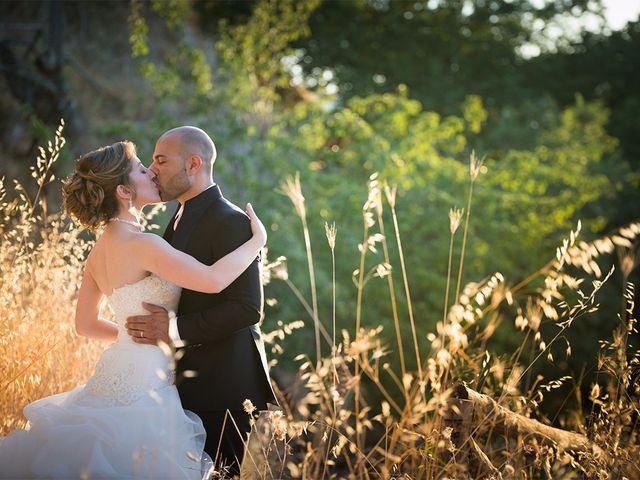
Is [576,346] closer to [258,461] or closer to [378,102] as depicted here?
[378,102]

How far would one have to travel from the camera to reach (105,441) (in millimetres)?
2854

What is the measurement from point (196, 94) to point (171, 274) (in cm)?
A: 810

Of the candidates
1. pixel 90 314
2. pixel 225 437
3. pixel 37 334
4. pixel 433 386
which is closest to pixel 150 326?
pixel 90 314

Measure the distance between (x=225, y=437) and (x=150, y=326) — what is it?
1.74ft

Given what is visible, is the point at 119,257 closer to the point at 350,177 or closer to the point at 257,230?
the point at 257,230

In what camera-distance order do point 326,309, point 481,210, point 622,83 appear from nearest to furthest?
point 326,309 → point 481,210 → point 622,83

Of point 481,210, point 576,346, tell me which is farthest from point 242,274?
point 576,346

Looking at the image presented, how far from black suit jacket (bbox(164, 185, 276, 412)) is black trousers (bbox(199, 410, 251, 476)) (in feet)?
0.12

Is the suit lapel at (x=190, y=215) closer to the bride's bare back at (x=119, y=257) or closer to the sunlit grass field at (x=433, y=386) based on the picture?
the bride's bare back at (x=119, y=257)

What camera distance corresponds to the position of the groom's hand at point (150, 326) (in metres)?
3.14

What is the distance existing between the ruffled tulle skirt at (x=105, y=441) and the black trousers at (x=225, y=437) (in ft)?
0.27

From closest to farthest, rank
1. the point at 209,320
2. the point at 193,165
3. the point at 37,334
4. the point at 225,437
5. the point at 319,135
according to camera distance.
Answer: the point at 209,320 < the point at 225,437 < the point at 193,165 < the point at 37,334 < the point at 319,135

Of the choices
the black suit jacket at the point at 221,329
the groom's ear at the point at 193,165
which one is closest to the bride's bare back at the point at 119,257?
the black suit jacket at the point at 221,329

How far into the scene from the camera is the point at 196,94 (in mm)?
10773
